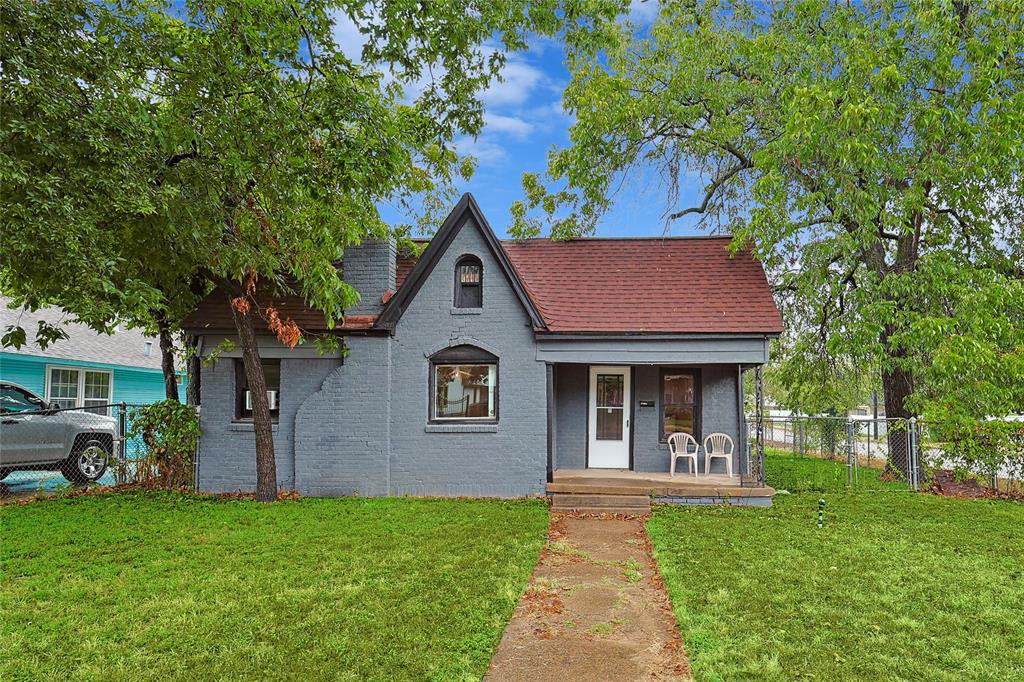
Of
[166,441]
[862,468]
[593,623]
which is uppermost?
[166,441]

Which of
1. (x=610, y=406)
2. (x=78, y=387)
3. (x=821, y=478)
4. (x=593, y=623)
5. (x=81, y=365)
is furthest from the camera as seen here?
(x=78, y=387)

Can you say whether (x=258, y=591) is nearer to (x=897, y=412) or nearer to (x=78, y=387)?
(x=897, y=412)

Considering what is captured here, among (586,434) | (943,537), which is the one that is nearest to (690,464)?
(586,434)

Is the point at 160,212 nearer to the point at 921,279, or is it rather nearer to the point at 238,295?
the point at 238,295

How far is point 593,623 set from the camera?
5.25 meters

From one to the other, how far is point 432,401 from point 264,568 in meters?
5.22

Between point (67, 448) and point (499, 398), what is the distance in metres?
8.11

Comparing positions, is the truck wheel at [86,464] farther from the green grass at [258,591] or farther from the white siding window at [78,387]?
the white siding window at [78,387]

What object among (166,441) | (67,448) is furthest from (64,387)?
(166,441)

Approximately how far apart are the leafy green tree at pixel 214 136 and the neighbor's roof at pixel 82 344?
8525mm

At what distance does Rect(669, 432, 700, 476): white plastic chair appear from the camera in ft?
38.2

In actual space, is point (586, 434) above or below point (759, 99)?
below

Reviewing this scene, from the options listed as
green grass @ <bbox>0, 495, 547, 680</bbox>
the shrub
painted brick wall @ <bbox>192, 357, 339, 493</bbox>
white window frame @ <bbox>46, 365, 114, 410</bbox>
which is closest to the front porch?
green grass @ <bbox>0, 495, 547, 680</bbox>

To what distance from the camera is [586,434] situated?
40.9 ft
